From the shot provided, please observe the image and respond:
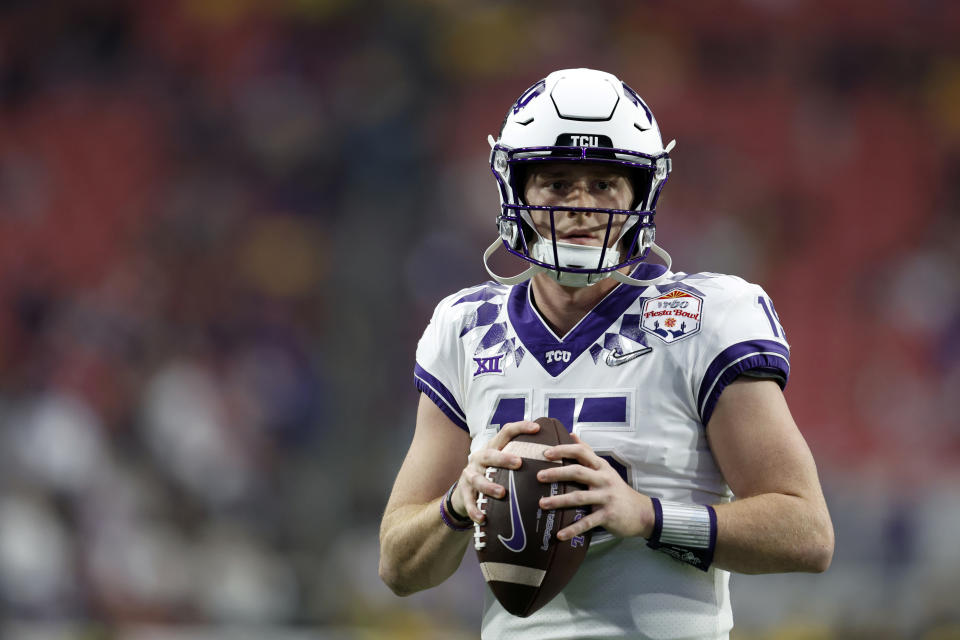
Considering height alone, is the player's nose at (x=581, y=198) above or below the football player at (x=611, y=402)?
above

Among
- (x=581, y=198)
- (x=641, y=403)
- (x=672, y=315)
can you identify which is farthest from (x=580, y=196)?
(x=641, y=403)

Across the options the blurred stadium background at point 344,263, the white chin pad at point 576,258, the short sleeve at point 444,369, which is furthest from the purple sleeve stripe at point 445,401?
the blurred stadium background at point 344,263

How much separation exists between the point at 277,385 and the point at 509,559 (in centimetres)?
412

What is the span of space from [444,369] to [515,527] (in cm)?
40

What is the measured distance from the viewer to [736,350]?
1596 mm

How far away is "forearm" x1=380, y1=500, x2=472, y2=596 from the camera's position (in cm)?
169

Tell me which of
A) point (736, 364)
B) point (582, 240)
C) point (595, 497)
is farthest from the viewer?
point (582, 240)

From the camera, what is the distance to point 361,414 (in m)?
5.23

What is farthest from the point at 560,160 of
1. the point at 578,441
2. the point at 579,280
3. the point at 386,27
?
the point at 386,27

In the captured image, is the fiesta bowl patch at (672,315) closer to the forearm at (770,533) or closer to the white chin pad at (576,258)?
the white chin pad at (576,258)

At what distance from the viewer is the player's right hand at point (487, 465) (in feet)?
4.88

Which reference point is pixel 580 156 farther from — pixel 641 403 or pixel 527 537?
pixel 527 537

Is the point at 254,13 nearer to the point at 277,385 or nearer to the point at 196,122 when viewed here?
the point at 196,122

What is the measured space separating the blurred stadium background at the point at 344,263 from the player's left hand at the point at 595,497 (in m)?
3.13
